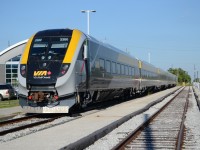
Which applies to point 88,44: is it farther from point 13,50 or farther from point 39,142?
point 13,50

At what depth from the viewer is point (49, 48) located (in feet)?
53.3

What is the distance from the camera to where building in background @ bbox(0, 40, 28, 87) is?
46.2 m

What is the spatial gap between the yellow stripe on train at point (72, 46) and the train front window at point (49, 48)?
A: 0.17 metres

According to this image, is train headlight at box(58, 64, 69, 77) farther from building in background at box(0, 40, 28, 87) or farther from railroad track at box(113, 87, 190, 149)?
building in background at box(0, 40, 28, 87)

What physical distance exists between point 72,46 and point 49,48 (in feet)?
3.22

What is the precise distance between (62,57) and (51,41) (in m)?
1.19

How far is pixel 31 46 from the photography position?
54.3ft

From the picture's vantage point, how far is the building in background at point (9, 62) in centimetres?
4619

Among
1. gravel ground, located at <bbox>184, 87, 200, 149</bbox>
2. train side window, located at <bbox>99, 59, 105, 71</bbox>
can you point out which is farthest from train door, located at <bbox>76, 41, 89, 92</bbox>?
gravel ground, located at <bbox>184, 87, 200, 149</bbox>

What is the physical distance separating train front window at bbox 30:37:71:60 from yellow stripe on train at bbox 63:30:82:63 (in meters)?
0.17

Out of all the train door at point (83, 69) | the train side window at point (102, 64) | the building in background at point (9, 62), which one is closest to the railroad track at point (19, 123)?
the train door at point (83, 69)

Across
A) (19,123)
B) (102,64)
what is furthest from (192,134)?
(102,64)

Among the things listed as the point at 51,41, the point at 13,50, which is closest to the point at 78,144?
the point at 51,41

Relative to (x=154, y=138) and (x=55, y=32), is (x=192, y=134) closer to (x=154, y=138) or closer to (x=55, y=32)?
(x=154, y=138)
